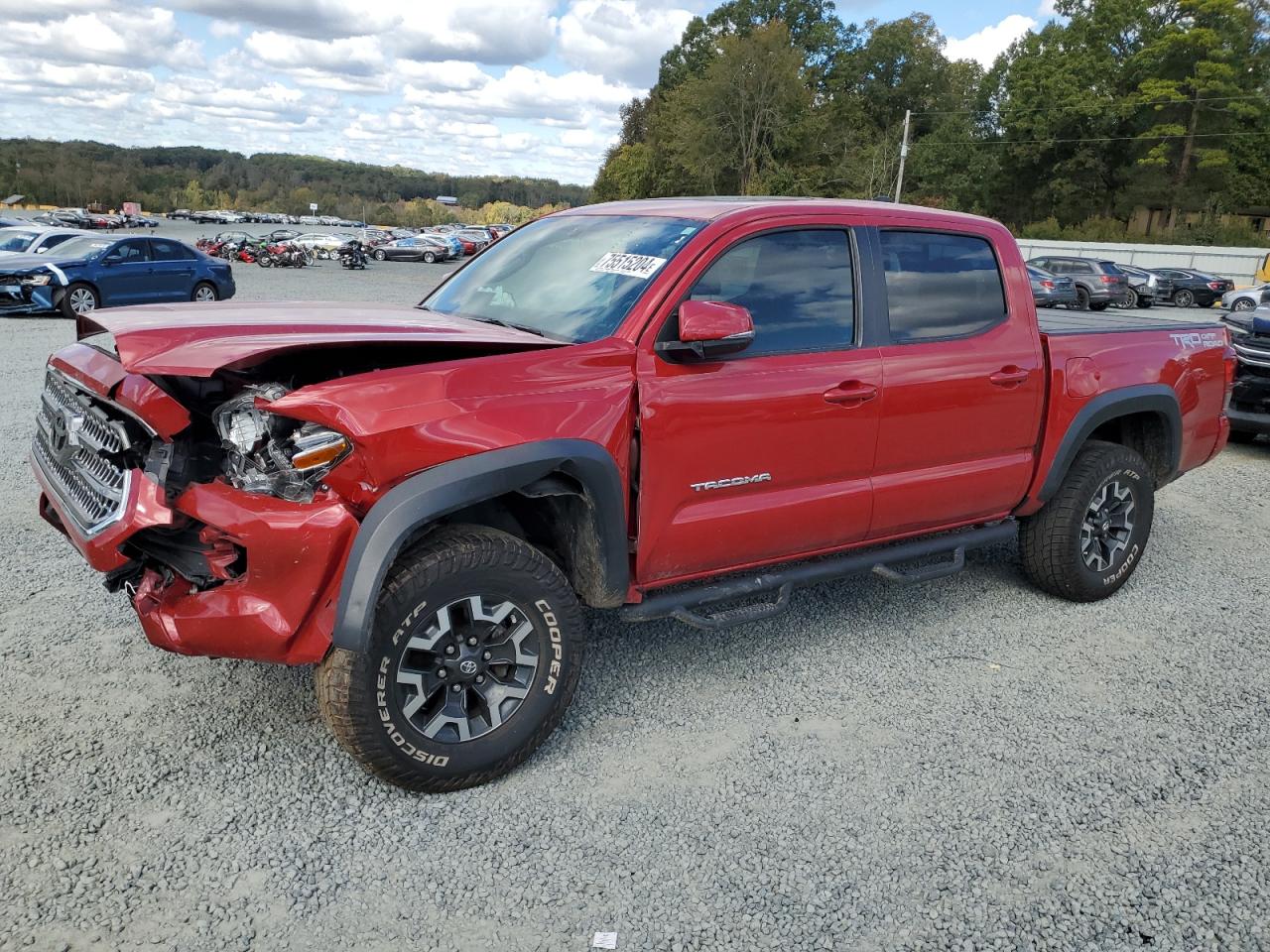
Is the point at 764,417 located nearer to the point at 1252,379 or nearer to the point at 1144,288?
the point at 1252,379

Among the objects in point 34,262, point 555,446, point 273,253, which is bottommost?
point 273,253

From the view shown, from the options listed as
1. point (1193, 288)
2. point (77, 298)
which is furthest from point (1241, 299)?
point (77, 298)

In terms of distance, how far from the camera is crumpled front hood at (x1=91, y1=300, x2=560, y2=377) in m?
2.68

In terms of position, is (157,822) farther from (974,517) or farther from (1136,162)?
(1136,162)

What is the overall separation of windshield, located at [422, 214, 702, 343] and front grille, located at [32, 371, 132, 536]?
1.44 meters

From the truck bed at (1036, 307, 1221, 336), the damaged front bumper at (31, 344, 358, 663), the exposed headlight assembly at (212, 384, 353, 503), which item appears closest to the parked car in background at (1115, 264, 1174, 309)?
the truck bed at (1036, 307, 1221, 336)

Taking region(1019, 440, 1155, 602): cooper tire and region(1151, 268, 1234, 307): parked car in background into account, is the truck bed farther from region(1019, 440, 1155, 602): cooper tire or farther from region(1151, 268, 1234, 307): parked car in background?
region(1151, 268, 1234, 307): parked car in background

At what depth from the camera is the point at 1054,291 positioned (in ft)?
78.7

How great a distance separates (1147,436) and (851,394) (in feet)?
7.82

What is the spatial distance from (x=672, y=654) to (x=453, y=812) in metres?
1.40

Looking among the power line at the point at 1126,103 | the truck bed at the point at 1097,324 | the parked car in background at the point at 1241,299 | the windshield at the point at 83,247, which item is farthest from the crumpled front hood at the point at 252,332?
the power line at the point at 1126,103

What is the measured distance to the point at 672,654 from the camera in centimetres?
416

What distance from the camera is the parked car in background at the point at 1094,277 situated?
85.1 ft

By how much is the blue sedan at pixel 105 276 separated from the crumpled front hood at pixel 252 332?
531 inches
